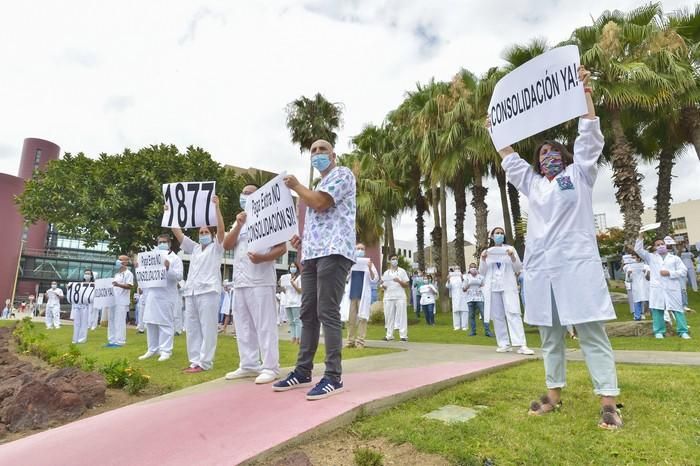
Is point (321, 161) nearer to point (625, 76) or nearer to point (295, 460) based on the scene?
point (295, 460)

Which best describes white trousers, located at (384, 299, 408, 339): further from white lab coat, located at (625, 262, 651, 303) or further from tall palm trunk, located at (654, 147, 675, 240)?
tall palm trunk, located at (654, 147, 675, 240)

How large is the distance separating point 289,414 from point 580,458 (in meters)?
1.68

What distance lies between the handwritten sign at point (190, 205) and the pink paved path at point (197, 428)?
8.65ft

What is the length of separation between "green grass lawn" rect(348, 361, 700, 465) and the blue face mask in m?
2.03

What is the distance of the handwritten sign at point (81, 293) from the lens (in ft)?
39.0

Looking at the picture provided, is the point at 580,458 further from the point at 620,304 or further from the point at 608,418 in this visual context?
the point at 620,304

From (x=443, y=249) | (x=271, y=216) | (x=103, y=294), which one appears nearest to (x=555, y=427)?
(x=271, y=216)

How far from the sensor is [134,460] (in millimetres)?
2352

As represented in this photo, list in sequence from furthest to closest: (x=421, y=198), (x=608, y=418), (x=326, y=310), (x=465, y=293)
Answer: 1. (x=421, y=198)
2. (x=465, y=293)
3. (x=326, y=310)
4. (x=608, y=418)

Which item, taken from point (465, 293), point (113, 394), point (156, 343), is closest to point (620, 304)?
point (465, 293)

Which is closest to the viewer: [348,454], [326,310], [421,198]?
[348,454]

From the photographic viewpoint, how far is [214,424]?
2791mm

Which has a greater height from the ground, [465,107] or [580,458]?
[465,107]

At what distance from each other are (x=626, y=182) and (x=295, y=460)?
15.0m
